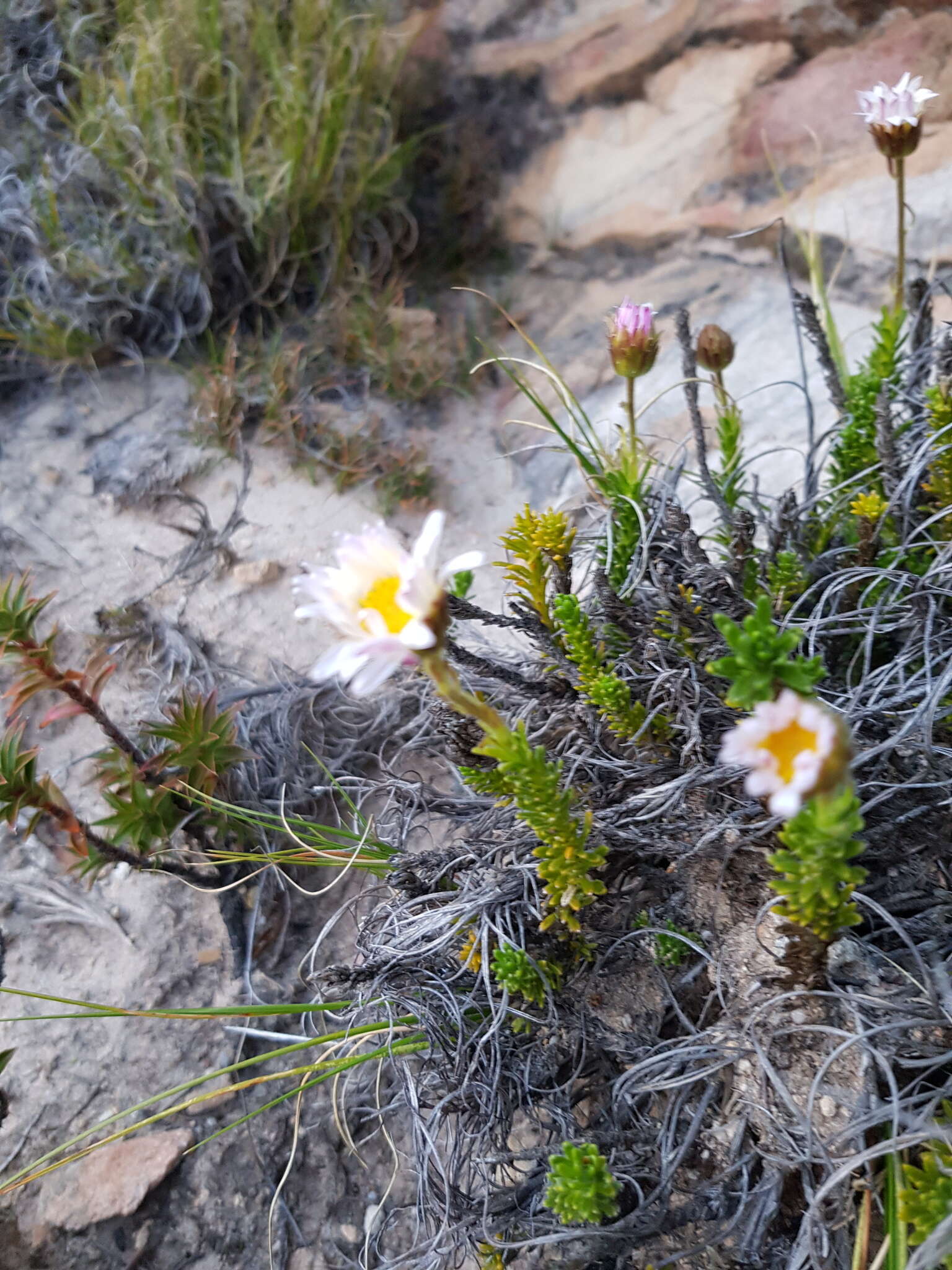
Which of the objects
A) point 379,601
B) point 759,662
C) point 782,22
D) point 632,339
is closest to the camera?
Result: point 759,662

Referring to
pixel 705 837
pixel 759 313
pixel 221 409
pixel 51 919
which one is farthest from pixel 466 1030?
pixel 759 313

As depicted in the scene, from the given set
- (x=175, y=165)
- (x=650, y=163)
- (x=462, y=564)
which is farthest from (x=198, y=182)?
(x=462, y=564)

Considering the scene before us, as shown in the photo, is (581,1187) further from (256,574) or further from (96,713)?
(256,574)

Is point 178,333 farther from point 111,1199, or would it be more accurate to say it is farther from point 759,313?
point 111,1199

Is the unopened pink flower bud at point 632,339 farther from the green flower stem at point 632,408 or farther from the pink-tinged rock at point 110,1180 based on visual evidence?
the pink-tinged rock at point 110,1180

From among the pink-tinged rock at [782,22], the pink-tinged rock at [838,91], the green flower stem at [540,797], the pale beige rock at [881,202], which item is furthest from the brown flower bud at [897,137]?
the pink-tinged rock at [782,22]
